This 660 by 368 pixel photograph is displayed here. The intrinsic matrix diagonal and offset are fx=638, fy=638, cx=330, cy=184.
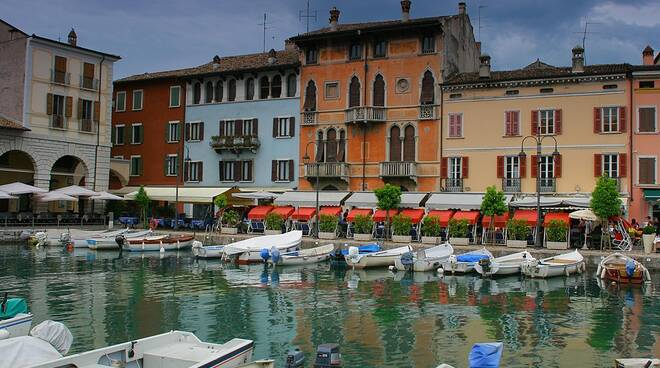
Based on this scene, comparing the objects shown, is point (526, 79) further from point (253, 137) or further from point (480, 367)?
point (480, 367)

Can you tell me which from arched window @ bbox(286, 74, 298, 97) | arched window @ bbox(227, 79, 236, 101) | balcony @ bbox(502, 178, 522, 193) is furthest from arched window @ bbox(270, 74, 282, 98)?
balcony @ bbox(502, 178, 522, 193)

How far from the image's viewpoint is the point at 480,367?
9.95m

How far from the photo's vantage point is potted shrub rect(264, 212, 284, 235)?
4056cm

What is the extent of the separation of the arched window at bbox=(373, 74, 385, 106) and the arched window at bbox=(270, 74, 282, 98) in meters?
7.89

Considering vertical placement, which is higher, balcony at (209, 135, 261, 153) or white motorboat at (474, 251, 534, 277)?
balcony at (209, 135, 261, 153)

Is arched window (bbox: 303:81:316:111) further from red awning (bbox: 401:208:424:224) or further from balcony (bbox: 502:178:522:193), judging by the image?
balcony (bbox: 502:178:522:193)

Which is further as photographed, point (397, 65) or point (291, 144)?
point (291, 144)

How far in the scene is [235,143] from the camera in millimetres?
48875

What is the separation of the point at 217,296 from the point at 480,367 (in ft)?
45.8

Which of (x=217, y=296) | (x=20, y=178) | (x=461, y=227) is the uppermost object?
(x=20, y=178)

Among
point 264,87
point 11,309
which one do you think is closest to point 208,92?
point 264,87

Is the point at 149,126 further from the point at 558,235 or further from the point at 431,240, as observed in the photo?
the point at 558,235

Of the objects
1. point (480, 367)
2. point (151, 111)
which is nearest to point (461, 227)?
point (480, 367)

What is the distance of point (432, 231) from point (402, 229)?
1805mm
